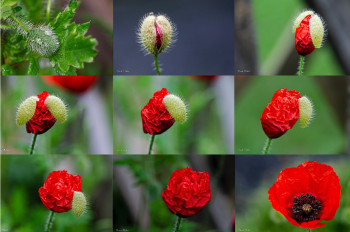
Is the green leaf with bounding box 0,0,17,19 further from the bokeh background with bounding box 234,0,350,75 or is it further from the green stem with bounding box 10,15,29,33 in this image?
the bokeh background with bounding box 234,0,350,75

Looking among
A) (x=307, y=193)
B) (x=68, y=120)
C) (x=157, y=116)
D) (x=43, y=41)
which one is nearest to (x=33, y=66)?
(x=43, y=41)

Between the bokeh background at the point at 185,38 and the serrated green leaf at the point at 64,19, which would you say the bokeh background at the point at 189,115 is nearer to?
the bokeh background at the point at 185,38

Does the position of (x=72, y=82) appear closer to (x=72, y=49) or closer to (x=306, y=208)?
(x=72, y=49)

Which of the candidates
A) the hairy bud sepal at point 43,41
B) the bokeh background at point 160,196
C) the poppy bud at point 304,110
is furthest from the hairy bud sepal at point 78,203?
the poppy bud at point 304,110

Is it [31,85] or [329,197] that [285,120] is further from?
[31,85]

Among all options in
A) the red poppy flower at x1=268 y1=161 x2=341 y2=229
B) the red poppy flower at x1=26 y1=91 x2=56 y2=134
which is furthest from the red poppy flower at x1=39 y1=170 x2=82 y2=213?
the red poppy flower at x1=268 y1=161 x2=341 y2=229

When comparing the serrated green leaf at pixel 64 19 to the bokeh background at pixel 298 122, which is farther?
the bokeh background at pixel 298 122

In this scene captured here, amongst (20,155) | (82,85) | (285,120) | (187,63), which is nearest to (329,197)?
(285,120)
